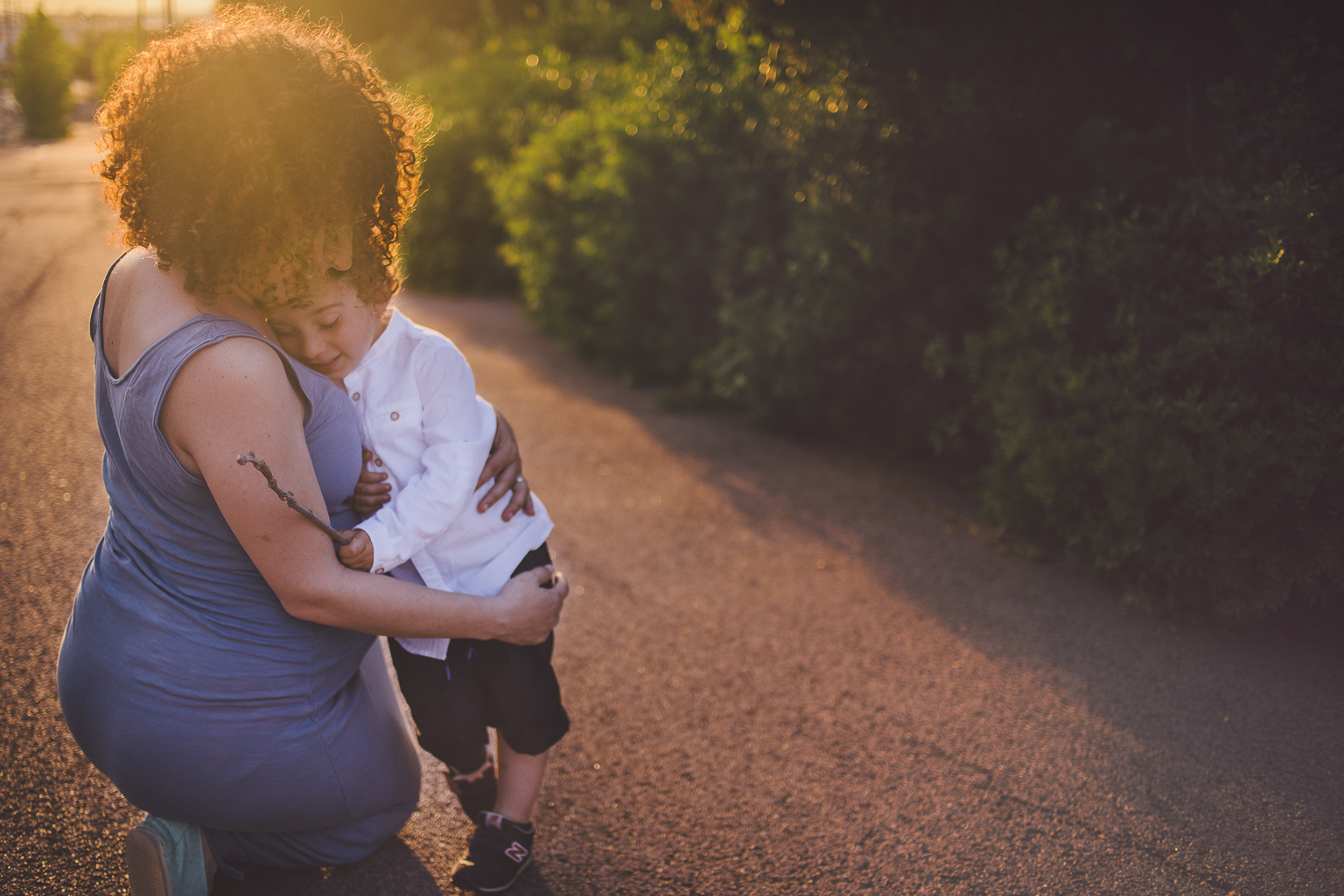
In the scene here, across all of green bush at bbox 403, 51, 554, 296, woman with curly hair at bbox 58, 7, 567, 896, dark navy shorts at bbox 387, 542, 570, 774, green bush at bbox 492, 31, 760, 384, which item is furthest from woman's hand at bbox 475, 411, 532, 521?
green bush at bbox 403, 51, 554, 296

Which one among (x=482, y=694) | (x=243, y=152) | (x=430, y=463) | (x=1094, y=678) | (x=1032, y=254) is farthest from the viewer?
(x=1032, y=254)

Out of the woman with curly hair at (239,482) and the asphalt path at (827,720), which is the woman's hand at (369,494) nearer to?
the woman with curly hair at (239,482)

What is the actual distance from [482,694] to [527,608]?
0.34 metres

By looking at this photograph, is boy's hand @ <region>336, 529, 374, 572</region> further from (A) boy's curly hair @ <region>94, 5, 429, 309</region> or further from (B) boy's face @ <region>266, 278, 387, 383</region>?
(A) boy's curly hair @ <region>94, 5, 429, 309</region>

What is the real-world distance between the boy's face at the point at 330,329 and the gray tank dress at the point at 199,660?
0.28 ft

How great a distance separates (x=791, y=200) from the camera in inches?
211

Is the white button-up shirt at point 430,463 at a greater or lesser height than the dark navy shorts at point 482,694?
greater

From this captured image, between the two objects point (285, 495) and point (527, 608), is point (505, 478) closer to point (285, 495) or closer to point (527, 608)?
point (527, 608)

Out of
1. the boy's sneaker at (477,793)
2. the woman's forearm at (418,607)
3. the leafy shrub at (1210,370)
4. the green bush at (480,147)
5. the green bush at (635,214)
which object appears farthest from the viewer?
the green bush at (480,147)

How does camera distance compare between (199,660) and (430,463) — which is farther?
(430,463)

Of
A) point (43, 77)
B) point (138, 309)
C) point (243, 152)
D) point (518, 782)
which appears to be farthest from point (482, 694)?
point (43, 77)

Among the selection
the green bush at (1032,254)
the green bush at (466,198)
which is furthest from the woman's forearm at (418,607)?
the green bush at (466,198)

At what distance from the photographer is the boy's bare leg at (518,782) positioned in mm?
2264

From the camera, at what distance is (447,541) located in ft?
6.93
